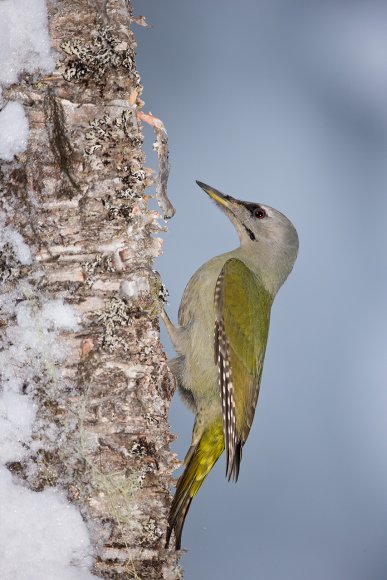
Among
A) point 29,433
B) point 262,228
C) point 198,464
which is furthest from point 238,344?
point 29,433

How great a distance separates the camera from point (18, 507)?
229cm

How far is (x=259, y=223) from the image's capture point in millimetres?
4547

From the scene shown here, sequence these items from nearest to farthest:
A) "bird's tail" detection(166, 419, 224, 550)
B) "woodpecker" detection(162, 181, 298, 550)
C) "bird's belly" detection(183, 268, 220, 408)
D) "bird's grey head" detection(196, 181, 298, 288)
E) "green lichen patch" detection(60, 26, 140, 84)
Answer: "green lichen patch" detection(60, 26, 140, 84)
"bird's tail" detection(166, 419, 224, 550)
"woodpecker" detection(162, 181, 298, 550)
"bird's belly" detection(183, 268, 220, 408)
"bird's grey head" detection(196, 181, 298, 288)

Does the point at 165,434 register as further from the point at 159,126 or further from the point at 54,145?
the point at 159,126

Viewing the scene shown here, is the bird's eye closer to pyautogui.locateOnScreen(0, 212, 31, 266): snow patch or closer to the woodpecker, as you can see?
the woodpecker

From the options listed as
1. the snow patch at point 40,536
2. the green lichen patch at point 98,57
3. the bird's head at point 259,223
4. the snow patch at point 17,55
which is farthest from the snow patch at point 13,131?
the bird's head at point 259,223

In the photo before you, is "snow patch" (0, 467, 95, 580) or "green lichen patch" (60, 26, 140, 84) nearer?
"snow patch" (0, 467, 95, 580)

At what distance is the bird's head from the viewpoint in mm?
4527

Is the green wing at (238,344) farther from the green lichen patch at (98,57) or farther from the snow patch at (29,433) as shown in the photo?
the green lichen patch at (98,57)

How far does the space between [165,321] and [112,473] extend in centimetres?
167

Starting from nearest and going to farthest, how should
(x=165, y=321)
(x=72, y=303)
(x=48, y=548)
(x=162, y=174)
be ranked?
(x=48, y=548) → (x=72, y=303) → (x=162, y=174) → (x=165, y=321)

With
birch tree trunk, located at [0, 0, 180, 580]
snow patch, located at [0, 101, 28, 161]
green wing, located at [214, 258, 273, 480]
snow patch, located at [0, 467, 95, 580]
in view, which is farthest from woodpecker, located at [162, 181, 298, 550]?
snow patch, located at [0, 101, 28, 161]

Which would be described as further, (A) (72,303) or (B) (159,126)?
(B) (159,126)

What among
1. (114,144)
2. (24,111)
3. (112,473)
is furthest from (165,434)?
→ (24,111)
